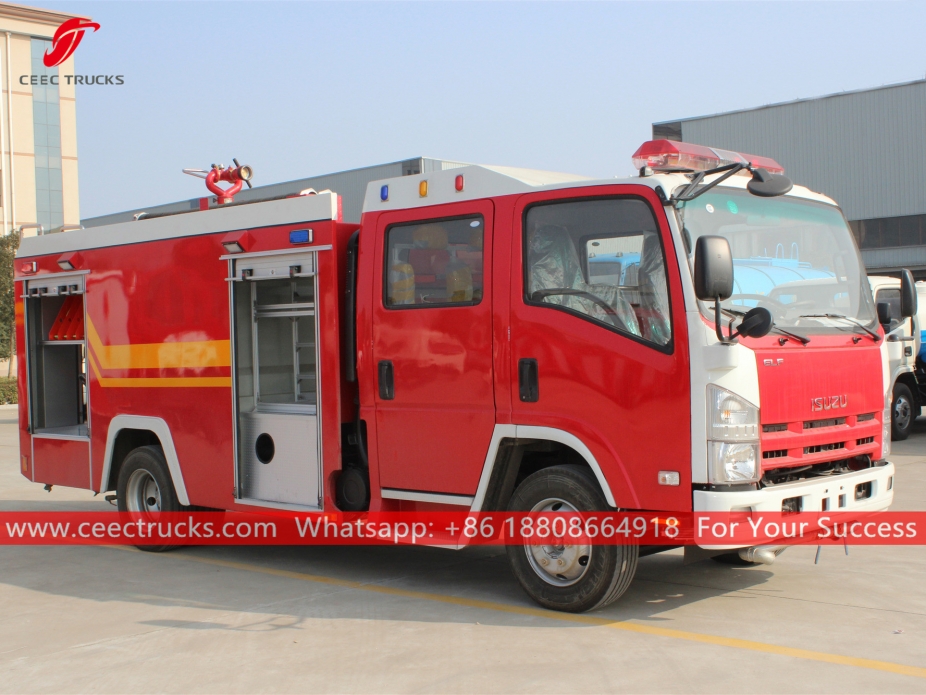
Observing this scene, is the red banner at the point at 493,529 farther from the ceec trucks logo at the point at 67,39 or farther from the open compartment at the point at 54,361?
the ceec trucks logo at the point at 67,39

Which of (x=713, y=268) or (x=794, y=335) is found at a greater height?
(x=713, y=268)

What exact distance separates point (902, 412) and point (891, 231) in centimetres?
2509

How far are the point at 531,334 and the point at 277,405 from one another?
2546 millimetres

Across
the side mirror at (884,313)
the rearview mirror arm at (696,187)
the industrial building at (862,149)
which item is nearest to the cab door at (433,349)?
the rearview mirror arm at (696,187)

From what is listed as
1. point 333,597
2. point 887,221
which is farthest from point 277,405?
point 887,221

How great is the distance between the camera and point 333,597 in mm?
6789

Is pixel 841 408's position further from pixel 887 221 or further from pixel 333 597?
pixel 887 221

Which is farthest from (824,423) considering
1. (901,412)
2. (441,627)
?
(901,412)

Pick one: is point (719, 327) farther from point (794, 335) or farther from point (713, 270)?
point (794, 335)

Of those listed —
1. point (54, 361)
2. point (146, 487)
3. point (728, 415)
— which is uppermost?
point (54, 361)

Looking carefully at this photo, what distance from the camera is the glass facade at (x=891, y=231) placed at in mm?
37156

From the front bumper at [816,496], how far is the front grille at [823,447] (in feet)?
0.54

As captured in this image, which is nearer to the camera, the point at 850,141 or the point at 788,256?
the point at 788,256

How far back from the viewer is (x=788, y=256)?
621 centimetres
